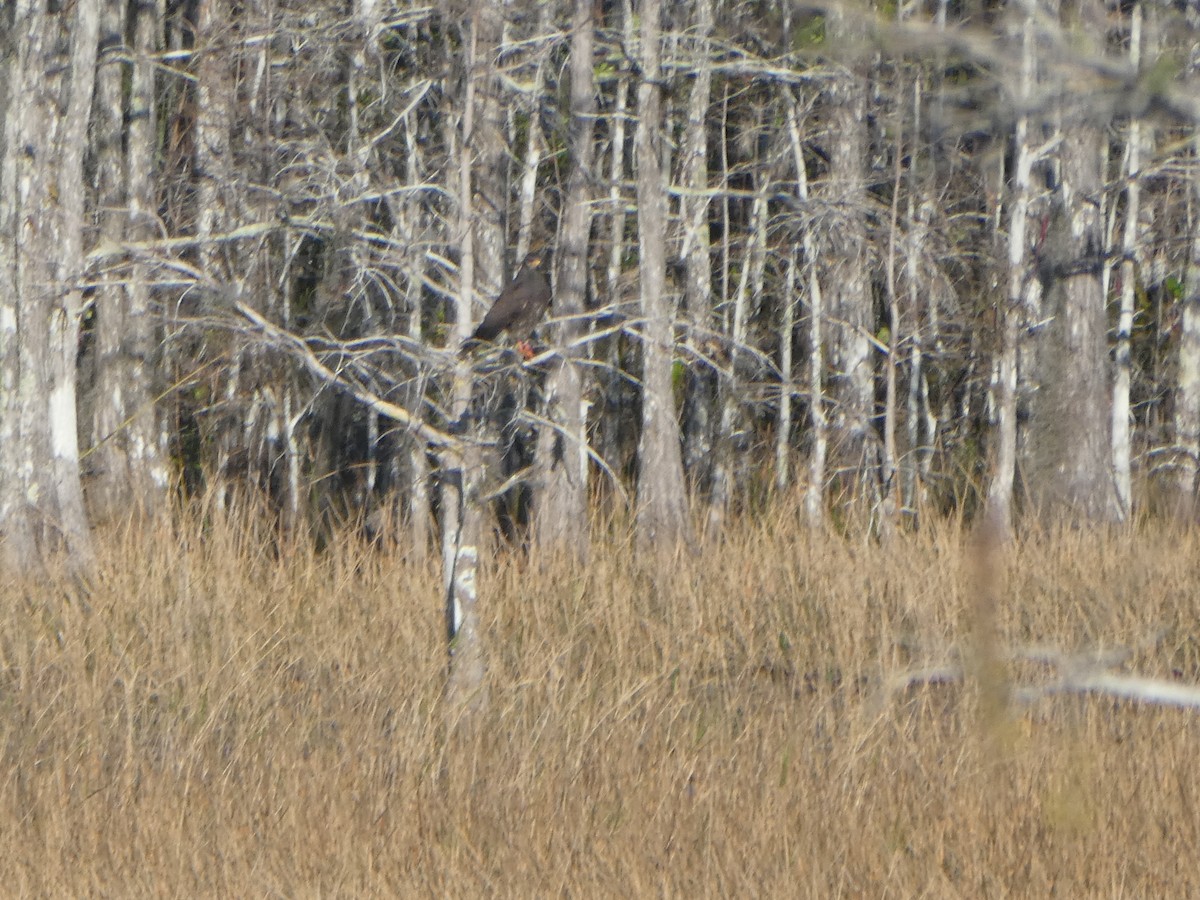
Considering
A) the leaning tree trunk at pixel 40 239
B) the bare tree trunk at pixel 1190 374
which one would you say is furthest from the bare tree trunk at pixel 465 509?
the bare tree trunk at pixel 1190 374

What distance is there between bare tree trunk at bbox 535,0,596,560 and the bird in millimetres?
2594

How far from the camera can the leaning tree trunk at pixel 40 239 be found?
372 inches

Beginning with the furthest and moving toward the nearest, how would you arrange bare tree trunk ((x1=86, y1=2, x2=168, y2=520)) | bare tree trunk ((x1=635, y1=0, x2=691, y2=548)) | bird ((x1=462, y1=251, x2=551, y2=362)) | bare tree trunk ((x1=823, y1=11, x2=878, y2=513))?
bare tree trunk ((x1=86, y1=2, x2=168, y2=520)) < bare tree trunk ((x1=823, y1=11, x2=878, y2=513)) < bare tree trunk ((x1=635, y1=0, x2=691, y2=548)) < bird ((x1=462, y1=251, x2=551, y2=362))

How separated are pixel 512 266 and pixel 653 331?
12.0 ft

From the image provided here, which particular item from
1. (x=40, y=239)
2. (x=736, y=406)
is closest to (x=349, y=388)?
(x=40, y=239)

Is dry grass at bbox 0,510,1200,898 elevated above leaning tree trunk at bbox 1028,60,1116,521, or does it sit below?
below

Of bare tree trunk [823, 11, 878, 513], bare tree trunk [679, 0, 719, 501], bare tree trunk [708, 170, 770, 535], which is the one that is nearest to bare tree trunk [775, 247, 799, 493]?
bare tree trunk [708, 170, 770, 535]

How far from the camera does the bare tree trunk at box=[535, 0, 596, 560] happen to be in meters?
9.49

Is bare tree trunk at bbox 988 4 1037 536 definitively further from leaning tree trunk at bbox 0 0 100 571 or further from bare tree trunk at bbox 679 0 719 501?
leaning tree trunk at bbox 0 0 100 571

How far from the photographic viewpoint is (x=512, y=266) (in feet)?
42.3

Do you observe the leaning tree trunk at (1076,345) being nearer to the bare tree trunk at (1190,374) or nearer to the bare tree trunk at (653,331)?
the bare tree trunk at (1190,374)

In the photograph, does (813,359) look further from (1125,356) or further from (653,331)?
(653,331)

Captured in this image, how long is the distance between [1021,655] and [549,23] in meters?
7.86

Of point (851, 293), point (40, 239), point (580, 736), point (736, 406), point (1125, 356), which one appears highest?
point (40, 239)
